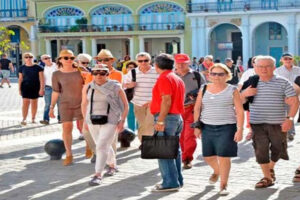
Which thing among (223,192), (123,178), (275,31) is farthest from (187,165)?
(275,31)

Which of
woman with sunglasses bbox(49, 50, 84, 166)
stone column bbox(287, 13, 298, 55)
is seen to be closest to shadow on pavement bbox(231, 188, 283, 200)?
woman with sunglasses bbox(49, 50, 84, 166)

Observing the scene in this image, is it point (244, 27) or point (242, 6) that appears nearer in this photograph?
point (244, 27)

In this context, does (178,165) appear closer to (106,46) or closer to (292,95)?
(292,95)

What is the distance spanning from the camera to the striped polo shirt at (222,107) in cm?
713

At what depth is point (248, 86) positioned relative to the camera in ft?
24.5

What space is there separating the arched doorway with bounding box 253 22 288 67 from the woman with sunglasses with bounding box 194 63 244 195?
36.4 meters

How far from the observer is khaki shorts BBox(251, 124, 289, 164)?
7426 mm

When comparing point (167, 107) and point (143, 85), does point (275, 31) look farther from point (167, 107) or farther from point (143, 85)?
point (167, 107)

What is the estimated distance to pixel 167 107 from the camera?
7.21m

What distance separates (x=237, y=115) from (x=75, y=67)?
3.20 metres

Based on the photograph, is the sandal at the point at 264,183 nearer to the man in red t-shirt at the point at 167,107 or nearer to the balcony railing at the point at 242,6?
the man in red t-shirt at the point at 167,107

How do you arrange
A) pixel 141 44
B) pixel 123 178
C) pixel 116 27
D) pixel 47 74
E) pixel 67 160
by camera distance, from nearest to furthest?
1. pixel 123 178
2. pixel 67 160
3. pixel 47 74
4. pixel 141 44
5. pixel 116 27

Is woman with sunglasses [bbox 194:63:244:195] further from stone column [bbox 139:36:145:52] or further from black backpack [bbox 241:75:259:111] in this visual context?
stone column [bbox 139:36:145:52]

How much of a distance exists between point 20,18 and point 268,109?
43715 mm
